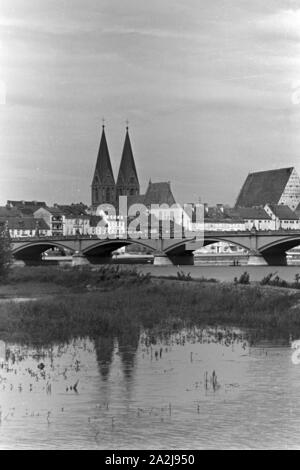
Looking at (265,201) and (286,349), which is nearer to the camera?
(286,349)

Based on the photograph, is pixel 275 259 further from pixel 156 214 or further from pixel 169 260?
pixel 156 214

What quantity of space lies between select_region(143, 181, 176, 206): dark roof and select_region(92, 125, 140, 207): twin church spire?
4334 mm

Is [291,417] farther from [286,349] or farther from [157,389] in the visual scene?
[286,349]

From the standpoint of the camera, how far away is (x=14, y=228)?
155 meters

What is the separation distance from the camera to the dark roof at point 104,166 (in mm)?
166650

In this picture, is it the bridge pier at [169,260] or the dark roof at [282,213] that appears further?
the dark roof at [282,213]

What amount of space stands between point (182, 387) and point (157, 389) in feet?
1.81

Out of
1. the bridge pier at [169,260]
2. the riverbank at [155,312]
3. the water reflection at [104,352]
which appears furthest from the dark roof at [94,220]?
the water reflection at [104,352]

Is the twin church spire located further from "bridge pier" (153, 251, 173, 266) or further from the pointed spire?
"bridge pier" (153, 251, 173, 266)

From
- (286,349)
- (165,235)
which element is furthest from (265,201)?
(286,349)

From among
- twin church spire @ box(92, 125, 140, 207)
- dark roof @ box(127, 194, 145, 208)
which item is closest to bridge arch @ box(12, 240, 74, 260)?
twin church spire @ box(92, 125, 140, 207)

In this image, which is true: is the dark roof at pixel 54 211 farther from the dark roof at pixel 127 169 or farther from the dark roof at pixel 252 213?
the dark roof at pixel 252 213

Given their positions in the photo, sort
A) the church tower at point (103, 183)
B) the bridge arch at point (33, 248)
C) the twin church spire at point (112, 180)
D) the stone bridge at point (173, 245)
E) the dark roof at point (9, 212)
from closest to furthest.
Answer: the stone bridge at point (173, 245) < the bridge arch at point (33, 248) < the dark roof at point (9, 212) < the twin church spire at point (112, 180) < the church tower at point (103, 183)
